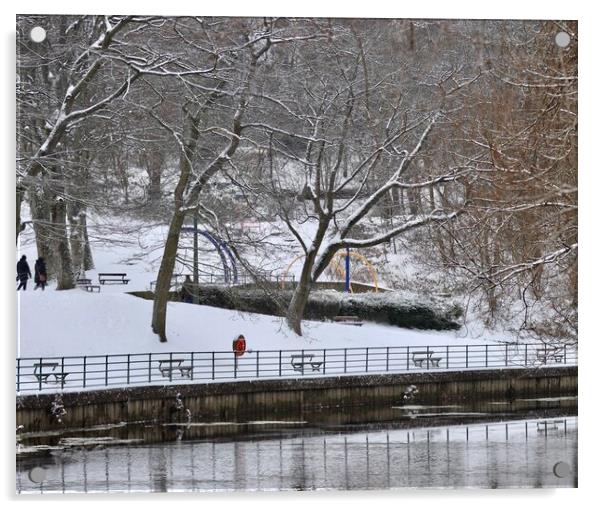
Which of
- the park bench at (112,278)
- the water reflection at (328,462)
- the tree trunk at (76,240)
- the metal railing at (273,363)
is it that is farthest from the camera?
the park bench at (112,278)

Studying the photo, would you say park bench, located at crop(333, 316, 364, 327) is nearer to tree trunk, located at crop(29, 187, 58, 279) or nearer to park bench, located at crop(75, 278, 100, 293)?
park bench, located at crop(75, 278, 100, 293)

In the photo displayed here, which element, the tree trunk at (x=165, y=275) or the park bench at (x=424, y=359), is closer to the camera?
the tree trunk at (x=165, y=275)

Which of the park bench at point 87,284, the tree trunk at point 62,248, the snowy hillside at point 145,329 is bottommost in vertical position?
the snowy hillside at point 145,329

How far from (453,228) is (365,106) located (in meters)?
2.23

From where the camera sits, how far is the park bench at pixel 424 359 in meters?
18.4

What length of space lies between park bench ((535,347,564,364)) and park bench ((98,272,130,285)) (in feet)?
15.3

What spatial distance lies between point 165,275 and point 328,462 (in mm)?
3197

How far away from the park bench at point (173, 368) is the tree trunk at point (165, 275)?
1.38 feet

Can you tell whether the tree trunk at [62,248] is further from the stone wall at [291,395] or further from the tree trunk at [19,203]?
the stone wall at [291,395]

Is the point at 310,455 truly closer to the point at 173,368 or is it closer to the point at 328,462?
the point at 328,462

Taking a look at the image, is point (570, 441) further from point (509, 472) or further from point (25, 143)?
point (25, 143)

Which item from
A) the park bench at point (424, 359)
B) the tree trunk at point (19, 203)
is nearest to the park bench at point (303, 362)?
the park bench at point (424, 359)

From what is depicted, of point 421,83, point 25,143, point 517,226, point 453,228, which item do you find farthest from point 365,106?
point 25,143
